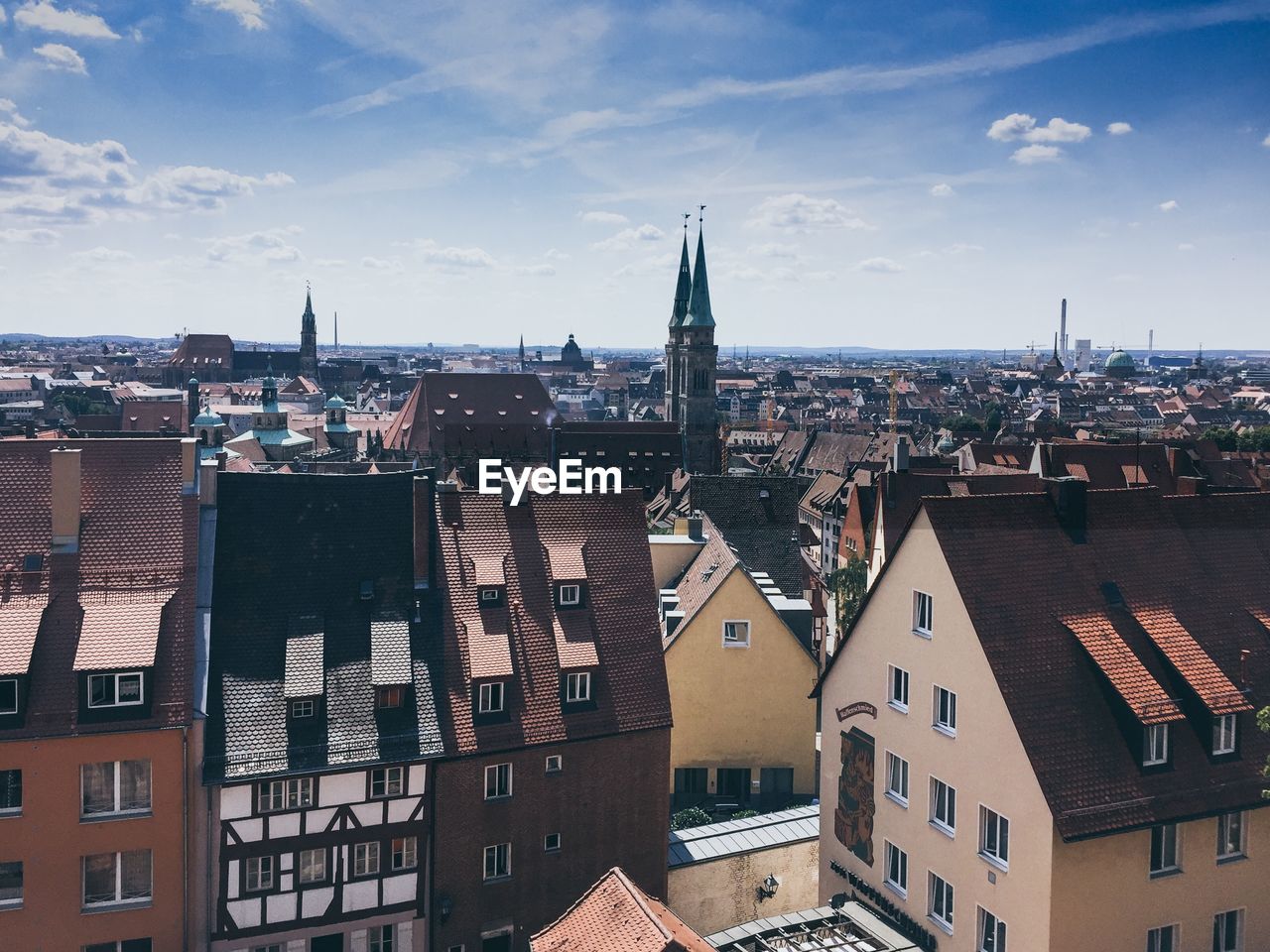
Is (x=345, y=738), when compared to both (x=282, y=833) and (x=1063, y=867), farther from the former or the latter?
(x=1063, y=867)

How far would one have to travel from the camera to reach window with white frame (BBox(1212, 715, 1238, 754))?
24312mm

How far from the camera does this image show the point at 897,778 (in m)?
27.9

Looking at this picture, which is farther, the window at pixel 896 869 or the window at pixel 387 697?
the window at pixel 387 697

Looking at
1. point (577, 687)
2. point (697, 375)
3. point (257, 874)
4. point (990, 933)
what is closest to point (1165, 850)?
point (990, 933)

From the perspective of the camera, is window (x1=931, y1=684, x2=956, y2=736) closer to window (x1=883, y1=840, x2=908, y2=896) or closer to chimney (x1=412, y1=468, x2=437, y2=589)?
window (x1=883, y1=840, x2=908, y2=896)

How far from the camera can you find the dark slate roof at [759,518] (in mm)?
55000

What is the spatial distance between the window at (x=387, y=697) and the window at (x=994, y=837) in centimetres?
1456

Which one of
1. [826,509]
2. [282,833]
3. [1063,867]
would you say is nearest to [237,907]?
[282,833]

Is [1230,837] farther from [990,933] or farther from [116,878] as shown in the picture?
[116,878]

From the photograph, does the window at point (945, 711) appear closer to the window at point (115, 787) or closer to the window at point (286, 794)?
the window at point (286, 794)

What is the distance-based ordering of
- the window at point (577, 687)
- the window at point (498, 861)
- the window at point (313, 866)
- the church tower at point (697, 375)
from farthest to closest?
the church tower at point (697, 375) → the window at point (577, 687) → the window at point (498, 861) → the window at point (313, 866)

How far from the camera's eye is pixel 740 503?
57.7m

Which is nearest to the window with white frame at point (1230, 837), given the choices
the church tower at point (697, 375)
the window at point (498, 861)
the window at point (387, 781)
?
the window at point (498, 861)

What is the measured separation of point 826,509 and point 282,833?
63.1m
